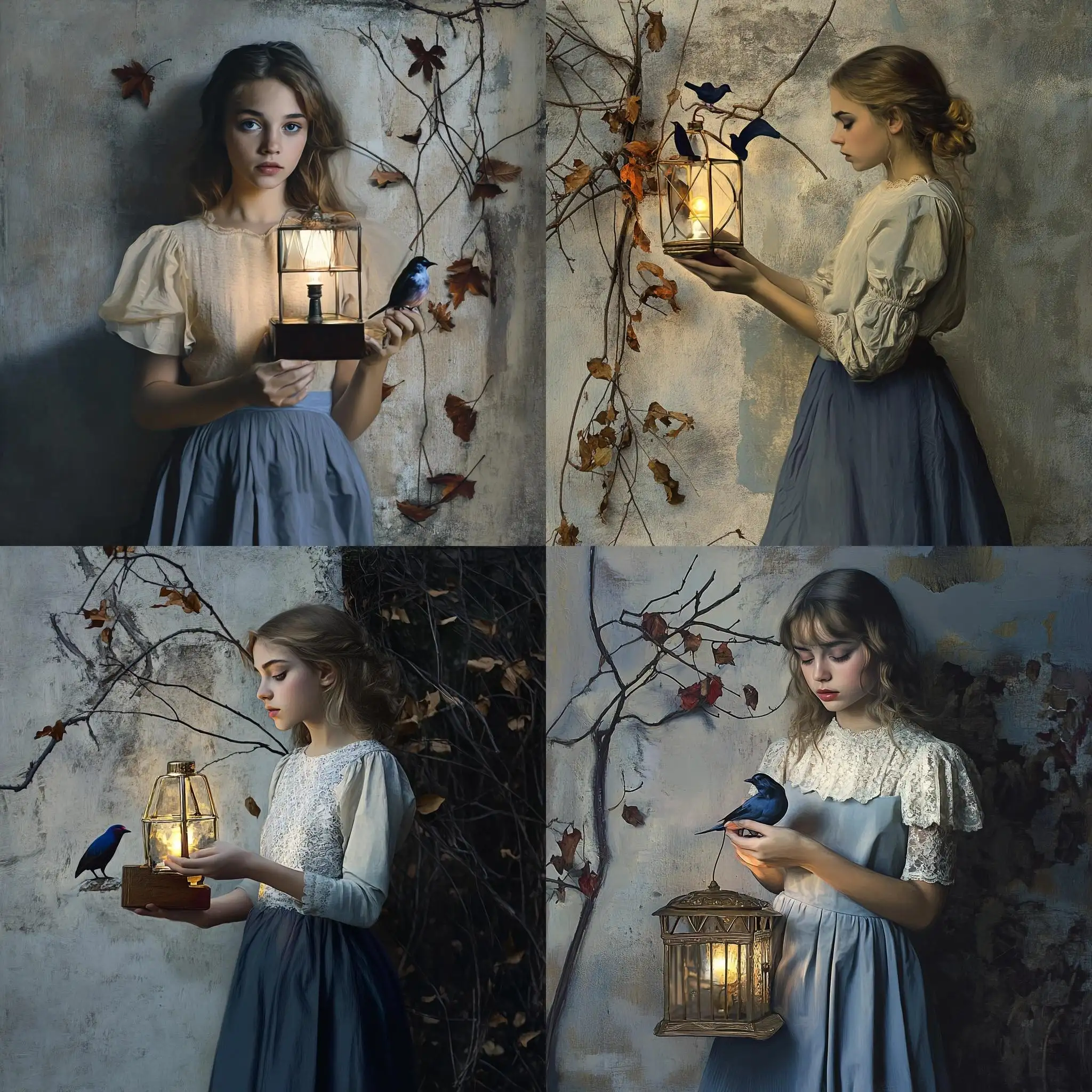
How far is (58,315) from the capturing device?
3.02 meters

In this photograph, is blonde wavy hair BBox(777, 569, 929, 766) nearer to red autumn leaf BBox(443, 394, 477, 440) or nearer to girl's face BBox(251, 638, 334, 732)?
red autumn leaf BBox(443, 394, 477, 440)

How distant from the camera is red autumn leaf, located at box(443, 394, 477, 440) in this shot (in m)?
3.06

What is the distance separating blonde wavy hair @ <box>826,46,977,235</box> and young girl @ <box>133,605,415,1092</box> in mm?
1678

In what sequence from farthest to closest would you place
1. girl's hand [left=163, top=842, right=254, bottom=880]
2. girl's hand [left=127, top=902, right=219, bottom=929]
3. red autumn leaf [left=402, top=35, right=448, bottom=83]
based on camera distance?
1. red autumn leaf [left=402, top=35, right=448, bottom=83]
2. girl's hand [left=127, top=902, right=219, bottom=929]
3. girl's hand [left=163, top=842, right=254, bottom=880]

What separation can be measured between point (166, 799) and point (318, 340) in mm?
1055

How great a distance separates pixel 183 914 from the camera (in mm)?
2865

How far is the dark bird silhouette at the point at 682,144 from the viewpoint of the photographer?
2.90 m

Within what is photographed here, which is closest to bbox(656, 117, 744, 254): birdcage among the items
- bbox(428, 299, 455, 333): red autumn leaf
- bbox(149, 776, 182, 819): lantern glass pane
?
bbox(428, 299, 455, 333): red autumn leaf

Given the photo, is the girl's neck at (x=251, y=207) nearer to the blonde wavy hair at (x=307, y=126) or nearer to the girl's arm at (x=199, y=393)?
the blonde wavy hair at (x=307, y=126)

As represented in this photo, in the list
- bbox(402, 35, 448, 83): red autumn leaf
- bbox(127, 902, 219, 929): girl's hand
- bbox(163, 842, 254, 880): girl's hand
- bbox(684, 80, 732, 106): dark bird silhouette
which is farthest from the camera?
bbox(402, 35, 448, 83): red autumn leaf

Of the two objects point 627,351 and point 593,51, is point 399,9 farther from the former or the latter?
point 627,351

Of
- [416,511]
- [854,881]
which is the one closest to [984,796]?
[854,881]

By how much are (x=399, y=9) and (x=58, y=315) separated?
105 cm

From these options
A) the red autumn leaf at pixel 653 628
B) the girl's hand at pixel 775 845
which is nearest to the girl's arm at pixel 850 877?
the girl's hand at pixel 775 845
